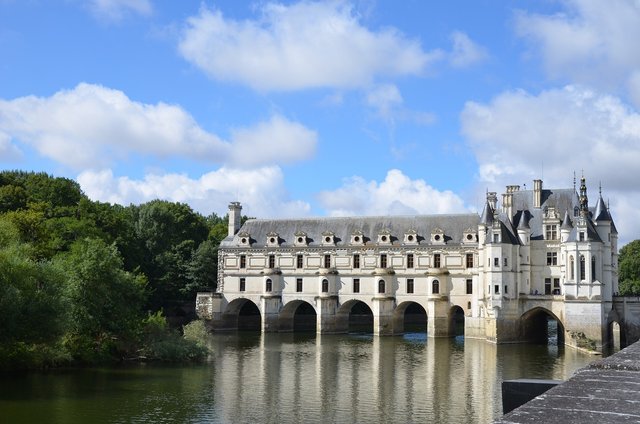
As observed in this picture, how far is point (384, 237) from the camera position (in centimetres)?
5441

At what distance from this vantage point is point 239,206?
6088 cm

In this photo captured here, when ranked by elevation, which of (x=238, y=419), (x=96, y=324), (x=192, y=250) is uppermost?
(x=192, y=250)

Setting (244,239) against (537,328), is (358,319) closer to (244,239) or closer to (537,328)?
(244,239)

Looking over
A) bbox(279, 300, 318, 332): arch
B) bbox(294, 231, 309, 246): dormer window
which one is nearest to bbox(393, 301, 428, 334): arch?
bbox(279, 300, 318, 332): arch

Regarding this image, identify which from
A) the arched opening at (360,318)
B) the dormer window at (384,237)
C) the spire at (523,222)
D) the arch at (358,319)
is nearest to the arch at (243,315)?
the arch at (358,319)

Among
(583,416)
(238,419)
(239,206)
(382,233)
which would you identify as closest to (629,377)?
(583,416)

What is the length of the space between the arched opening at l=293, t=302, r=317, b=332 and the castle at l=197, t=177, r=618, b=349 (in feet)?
11.2

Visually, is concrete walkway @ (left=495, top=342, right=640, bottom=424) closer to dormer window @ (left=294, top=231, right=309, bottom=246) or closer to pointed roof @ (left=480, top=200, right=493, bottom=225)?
pointed roof @ (left=480, top=200, right=493, bottom=225)

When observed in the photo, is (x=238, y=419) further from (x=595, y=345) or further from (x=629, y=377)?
(x=595, y=345)

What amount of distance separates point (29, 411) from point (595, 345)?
31258 mm

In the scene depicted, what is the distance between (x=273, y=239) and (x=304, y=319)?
9050 mm

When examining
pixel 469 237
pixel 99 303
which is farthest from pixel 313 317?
pixel 99 303

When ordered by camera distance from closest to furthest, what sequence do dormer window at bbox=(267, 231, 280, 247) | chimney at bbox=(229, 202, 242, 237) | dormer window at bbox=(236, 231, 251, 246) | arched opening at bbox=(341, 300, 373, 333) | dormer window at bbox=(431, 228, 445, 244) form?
1. dormer window at bbox=(431, 228, 445, 244)
2. dormer window at bbox=(267, 231, 280, 247)
3. dormer window at bbox=(236, 231, 251, 246)
4. chimney at bbox=(229, 202, 242, 237)
5. arched opening at bbox=(341, 300, 373, 333)

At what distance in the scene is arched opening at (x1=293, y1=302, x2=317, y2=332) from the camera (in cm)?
6059
